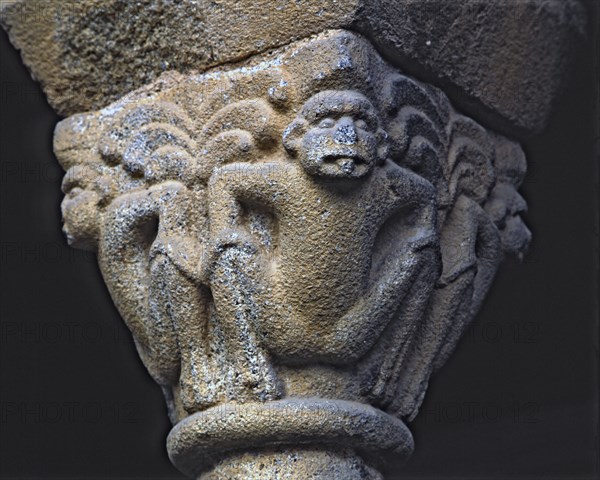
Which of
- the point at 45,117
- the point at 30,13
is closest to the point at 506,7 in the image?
the point at 30,13

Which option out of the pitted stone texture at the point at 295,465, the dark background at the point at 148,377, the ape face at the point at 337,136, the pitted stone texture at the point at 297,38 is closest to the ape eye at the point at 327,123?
the ape face at the point at 337,136

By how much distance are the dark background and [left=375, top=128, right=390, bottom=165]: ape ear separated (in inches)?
45.3

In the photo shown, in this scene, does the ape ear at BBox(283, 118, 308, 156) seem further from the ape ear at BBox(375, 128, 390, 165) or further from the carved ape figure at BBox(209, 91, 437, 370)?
the ape ear at BBox(375, 128, 390, 165)

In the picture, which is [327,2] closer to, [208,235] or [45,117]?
[208,235]

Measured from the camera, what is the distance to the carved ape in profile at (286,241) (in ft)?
7.52

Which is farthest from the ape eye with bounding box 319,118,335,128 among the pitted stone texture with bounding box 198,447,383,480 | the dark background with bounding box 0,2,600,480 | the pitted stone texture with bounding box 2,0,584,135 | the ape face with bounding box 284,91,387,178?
the dark background with bounding box 0,2,600,480

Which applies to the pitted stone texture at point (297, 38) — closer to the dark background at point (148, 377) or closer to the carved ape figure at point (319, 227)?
the carved ape figure at point (319, 227)

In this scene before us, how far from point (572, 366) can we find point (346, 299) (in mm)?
1489

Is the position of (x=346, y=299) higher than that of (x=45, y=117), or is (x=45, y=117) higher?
(x=45, y=117)

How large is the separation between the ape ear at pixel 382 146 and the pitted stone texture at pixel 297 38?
167 millimetres

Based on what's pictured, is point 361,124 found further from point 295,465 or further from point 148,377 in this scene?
point 148,377

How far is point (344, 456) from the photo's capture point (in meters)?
2.37

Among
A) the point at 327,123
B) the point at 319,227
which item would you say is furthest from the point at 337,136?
the point at 319,227

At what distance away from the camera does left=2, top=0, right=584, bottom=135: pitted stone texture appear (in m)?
2.39
